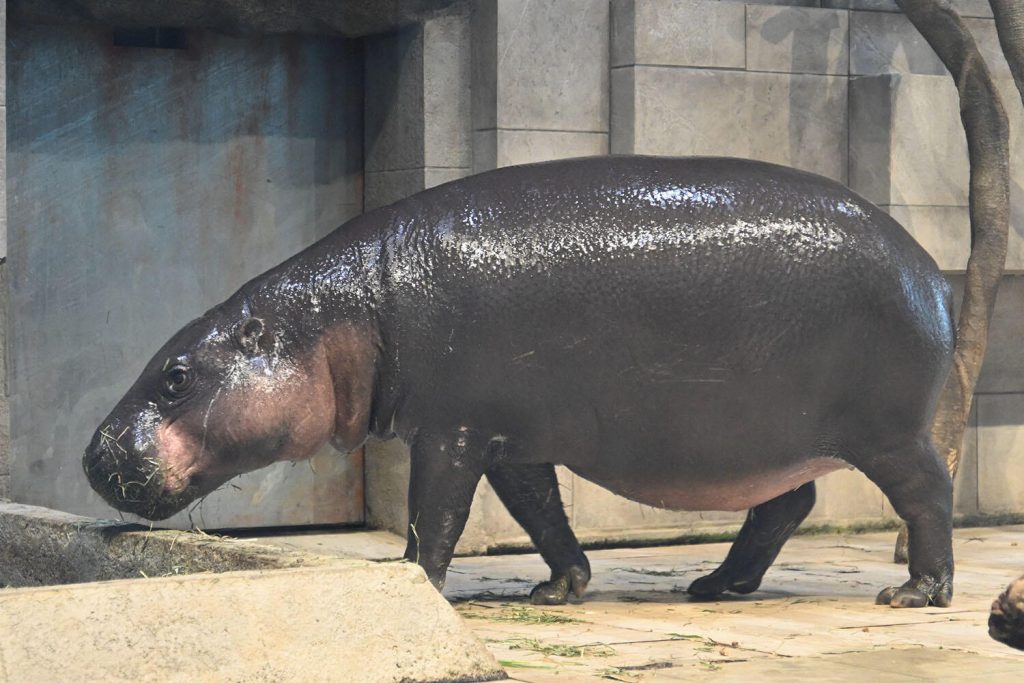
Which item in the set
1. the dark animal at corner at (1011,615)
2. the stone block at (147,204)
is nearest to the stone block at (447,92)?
the stone block at (147,204)

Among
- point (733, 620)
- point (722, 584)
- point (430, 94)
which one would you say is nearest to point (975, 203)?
point (722, 584)

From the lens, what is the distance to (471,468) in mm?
6559

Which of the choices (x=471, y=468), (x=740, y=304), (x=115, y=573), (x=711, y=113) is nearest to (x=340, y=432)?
(x=471, y=468)

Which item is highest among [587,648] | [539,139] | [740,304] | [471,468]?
[539,139]

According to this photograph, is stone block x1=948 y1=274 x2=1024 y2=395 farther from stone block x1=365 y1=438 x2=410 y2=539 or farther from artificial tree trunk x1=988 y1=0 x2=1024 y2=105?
stone block x1=365 y1=438 x2=410 y2=539

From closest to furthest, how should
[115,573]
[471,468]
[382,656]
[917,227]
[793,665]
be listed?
[382,656] < [793,665] < [115,573] < [471,468] < [917,227]

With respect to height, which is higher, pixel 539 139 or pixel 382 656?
pixel 539 139

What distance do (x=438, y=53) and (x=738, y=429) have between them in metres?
3.16

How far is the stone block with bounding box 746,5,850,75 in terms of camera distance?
9.62 metres

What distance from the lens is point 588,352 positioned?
6605mm

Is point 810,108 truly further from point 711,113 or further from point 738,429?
point 738,429

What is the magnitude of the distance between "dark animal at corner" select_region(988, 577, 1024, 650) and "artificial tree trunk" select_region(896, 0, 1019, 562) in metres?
5.64

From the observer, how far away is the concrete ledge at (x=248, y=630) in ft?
14.4

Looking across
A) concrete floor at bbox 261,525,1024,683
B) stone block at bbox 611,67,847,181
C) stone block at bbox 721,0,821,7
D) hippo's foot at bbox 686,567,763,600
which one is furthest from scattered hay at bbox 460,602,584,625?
stone block at bbox 721,0,821,7
